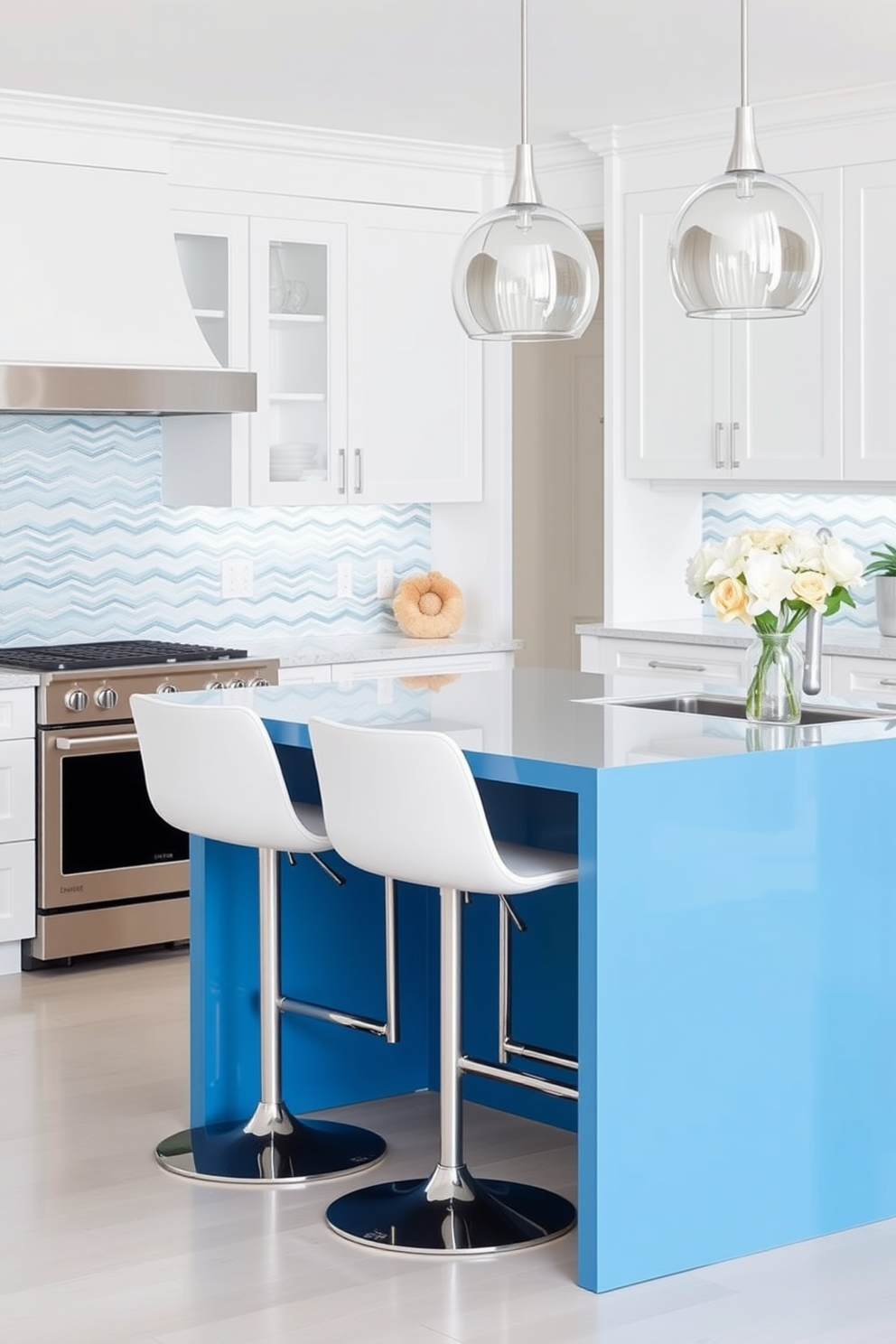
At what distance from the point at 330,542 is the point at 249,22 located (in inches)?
93.2

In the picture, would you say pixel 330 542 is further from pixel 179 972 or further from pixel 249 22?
pixel 249 22

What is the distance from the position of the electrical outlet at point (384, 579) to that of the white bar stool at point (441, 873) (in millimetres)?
3369

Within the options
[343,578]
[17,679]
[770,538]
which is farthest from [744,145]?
[343,578]

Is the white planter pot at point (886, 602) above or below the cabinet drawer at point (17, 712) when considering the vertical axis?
above

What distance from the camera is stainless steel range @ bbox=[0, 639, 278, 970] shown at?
5.38m

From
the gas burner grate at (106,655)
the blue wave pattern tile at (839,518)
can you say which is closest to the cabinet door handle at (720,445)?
the blue wave pattern tile at (839,518)

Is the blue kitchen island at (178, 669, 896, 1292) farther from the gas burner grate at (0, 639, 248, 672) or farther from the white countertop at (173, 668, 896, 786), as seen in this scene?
the gas burner grate at (0, 639, 248, 672)

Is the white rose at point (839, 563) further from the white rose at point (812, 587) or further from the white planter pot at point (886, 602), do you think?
the white planter pot at point (886, 602)

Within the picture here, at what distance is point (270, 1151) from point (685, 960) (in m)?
1.05

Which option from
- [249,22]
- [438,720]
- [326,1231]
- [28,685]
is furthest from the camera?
[28,685]

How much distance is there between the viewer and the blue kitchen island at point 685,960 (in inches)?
124

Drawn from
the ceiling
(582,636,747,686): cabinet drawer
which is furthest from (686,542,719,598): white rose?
(582,636,747,686): cabinet drawer

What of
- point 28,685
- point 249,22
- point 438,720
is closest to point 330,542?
point 28,685

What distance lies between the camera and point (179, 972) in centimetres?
546
